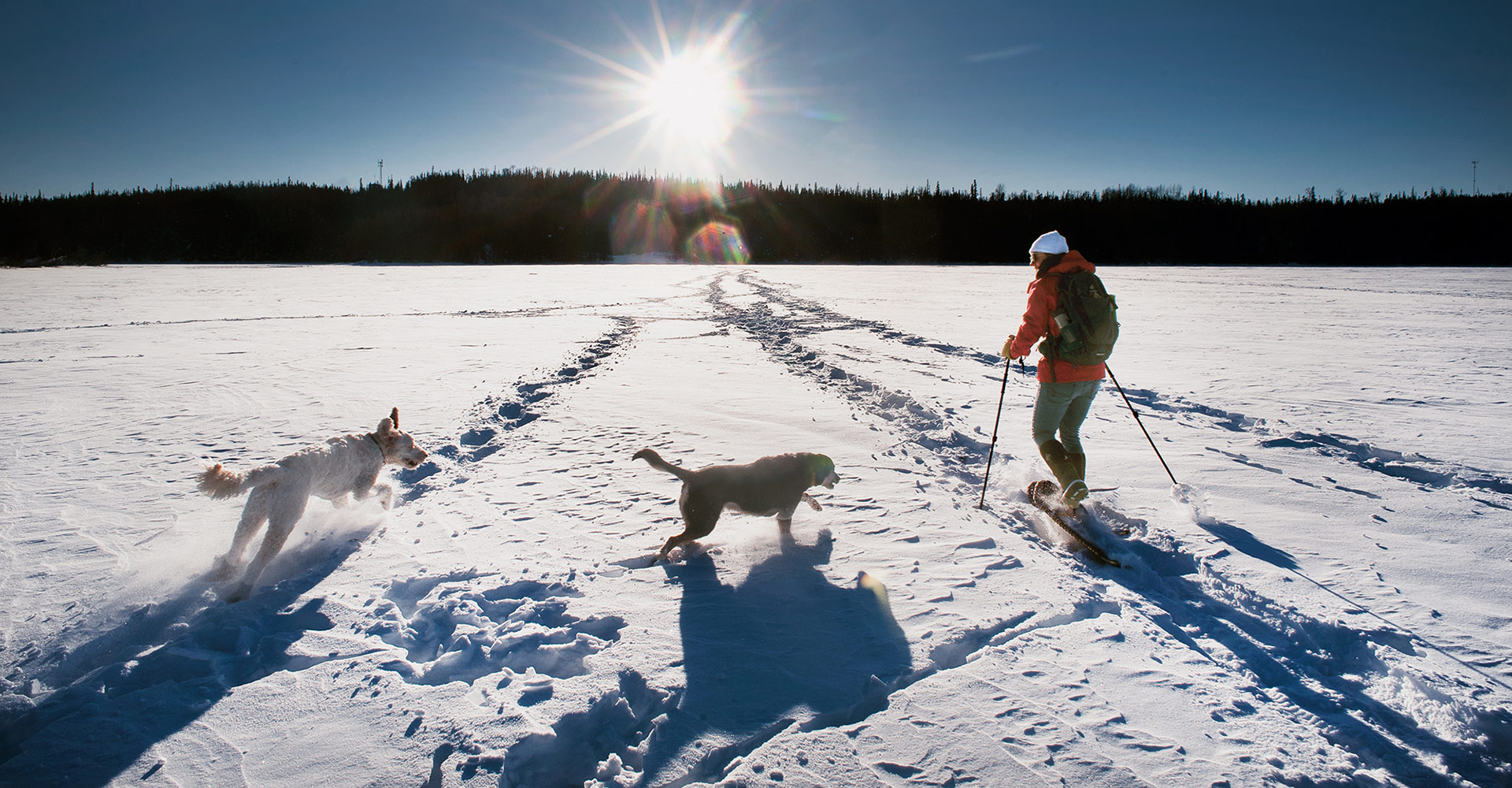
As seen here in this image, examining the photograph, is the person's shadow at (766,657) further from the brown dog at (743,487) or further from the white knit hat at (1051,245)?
the white knit hat at (1051,245)

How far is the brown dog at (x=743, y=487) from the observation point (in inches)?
119

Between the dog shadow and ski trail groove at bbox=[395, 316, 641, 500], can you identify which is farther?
ski trail groove at bbox=[395, 316, 641, 500]

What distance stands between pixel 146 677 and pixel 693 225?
64.3 m

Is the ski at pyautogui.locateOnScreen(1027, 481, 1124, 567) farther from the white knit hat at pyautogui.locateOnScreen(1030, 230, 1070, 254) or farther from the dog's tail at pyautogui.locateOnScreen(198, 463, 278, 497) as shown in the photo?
the dog's tail at pyautogui.locateOnScreen(198, 463, 278, 497)

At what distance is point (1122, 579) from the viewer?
2936 millimetres

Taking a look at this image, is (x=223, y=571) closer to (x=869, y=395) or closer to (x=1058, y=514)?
(x=1058, y=514)

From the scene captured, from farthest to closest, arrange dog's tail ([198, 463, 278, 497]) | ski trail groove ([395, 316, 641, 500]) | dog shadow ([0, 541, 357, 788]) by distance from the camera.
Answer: ski trail groove ([395, 316, 641, 500]), dog's tail ([198, 463, 278, 497]), dog shadow ([0, 541, 357, 788])

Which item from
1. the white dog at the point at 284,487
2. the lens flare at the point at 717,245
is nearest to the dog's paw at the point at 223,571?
the white dog at the point at 284,487

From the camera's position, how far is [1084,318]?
344cm

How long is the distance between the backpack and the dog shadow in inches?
152

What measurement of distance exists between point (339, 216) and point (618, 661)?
7344 centimetres

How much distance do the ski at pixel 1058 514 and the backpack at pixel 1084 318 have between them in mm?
812

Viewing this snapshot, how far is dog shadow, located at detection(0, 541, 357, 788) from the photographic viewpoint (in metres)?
1.89

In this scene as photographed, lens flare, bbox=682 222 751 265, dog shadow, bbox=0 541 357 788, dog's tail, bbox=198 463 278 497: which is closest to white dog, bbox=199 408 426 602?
dog's tail, bbox=198 463 278 497
